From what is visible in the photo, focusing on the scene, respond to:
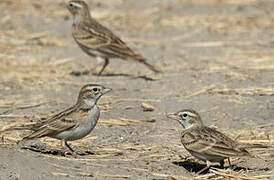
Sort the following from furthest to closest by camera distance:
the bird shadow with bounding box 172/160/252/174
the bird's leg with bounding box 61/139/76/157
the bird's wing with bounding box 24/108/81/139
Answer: the bird's leg with bounding box 61/139/76/157 → the bird's wing with bounding box 24/108/81/139 → the bird shadow with bounding box 172/160/252/174

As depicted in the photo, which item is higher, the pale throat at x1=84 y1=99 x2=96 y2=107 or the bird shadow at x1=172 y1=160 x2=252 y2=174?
the pale throat at x1=84 y1=99 x2=96 y2=107

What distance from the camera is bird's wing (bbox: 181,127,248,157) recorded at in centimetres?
839

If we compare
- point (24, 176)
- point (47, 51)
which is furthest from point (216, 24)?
point (24, 176)

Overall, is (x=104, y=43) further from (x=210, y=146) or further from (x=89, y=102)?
(x=210, y=146)

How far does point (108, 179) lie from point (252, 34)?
33.1ft

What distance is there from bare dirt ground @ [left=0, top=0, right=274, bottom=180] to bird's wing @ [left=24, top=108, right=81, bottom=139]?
0.23m

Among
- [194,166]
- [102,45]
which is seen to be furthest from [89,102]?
[102,45]

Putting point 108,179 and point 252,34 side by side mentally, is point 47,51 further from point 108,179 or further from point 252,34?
point 108,179

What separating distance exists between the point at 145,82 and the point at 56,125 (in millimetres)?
4916

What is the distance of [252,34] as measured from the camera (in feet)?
57.9

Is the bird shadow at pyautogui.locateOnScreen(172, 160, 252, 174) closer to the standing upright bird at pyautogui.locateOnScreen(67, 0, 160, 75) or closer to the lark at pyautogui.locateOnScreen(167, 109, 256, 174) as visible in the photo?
the lark at pyautogui.locateOnScreen(167, 109, 256, 174)

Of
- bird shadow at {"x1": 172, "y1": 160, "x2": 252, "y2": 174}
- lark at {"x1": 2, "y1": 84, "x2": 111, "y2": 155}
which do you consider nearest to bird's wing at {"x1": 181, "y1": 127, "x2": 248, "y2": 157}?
bird shadow at {"x1": 172, "y1": 160, "x2": 252, "y2": 174}

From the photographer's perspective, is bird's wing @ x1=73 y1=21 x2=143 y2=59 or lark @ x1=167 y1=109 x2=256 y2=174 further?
bird's wing @ x1=73 y1=21 x2=143 y2=59

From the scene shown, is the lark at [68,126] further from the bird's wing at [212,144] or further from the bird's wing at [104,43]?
the bird's wing at [104,43]
